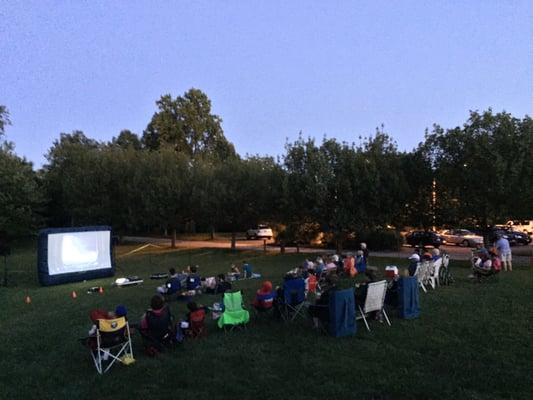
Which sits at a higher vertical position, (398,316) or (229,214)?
(229,214)

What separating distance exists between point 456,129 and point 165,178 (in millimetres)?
18125

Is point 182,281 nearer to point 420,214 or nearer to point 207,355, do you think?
point 207,355

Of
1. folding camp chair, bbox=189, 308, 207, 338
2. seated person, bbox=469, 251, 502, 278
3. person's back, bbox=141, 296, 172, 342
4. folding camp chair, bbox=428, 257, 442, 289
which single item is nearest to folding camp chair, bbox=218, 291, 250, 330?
folding camp chair, bbox=189, 308, 207, 338

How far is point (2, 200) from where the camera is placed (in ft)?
80.2

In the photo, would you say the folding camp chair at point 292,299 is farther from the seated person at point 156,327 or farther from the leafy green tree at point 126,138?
the leafy green tree at point 126,138

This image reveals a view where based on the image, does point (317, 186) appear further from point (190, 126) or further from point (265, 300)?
point (190, 126)

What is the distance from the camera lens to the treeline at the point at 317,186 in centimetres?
1986

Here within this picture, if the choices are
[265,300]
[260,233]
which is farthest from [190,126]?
[265,300]

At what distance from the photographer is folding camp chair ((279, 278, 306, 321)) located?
369 inches

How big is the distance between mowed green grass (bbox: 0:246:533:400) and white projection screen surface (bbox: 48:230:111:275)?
744 centimetres

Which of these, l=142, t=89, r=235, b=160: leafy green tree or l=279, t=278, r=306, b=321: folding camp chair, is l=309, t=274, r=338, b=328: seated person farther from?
l=142, t=89, r=235, b=160: leafy green tree

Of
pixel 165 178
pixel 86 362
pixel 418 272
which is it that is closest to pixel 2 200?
pixel 165 178

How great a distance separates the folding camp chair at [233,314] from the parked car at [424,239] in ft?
84.4

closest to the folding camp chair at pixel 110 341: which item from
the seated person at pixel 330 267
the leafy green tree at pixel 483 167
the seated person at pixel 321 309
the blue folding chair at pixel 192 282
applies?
the seated person at pixel 321 309
